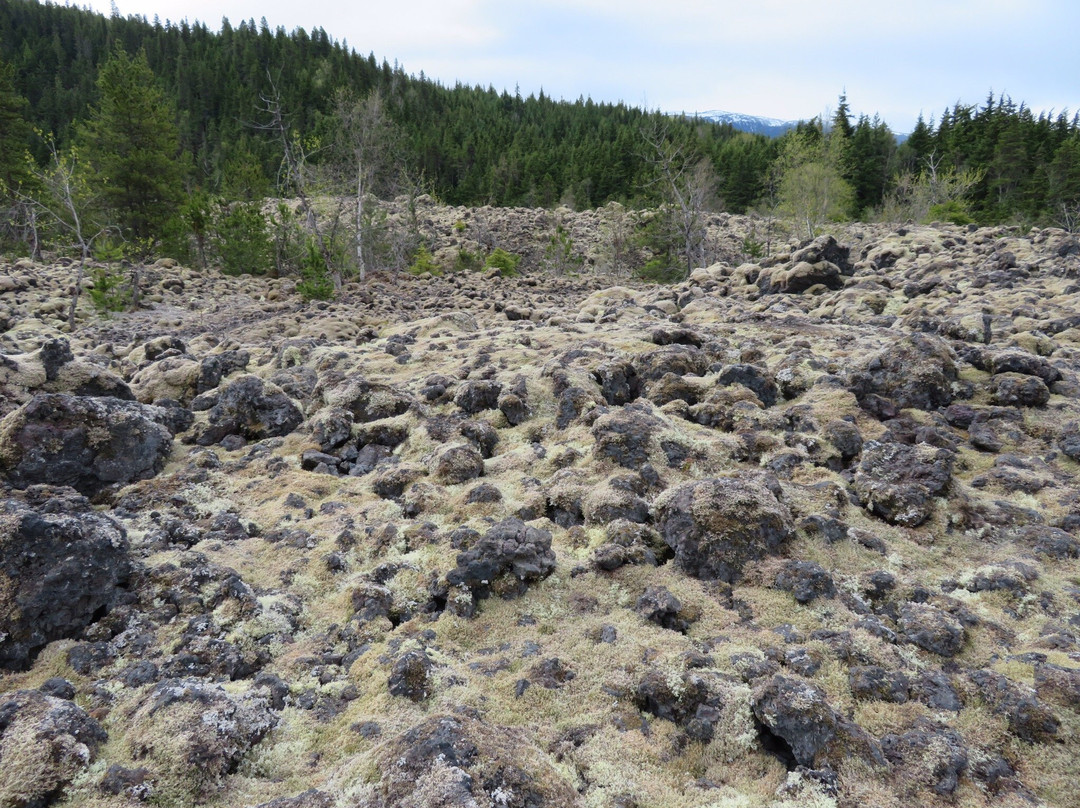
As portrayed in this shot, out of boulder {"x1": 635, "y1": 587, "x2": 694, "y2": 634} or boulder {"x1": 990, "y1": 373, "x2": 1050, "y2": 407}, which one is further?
boulder {"x1": 990, "y1": 373, "x2": 1050, "y2": 407}

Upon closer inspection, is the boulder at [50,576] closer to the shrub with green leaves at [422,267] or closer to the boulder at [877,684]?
the boulder at [877,684]

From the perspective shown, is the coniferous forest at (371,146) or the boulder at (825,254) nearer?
the boulder at (825,254)

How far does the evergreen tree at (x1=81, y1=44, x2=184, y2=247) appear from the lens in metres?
32.1

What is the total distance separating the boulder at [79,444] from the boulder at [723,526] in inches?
334

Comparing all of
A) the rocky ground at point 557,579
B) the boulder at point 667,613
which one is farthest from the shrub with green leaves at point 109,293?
the boulder at point 667,613

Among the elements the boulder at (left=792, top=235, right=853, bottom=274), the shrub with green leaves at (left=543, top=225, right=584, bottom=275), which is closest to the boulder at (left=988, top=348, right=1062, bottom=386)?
the boulder at (left=792, top=235, right=853, bottom=274)

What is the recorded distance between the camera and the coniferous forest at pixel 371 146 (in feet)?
109

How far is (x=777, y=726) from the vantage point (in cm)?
457

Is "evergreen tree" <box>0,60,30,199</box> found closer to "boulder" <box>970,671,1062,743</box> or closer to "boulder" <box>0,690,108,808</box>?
"boulder" <box>0,690,108,808</box>

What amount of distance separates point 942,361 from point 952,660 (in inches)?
283

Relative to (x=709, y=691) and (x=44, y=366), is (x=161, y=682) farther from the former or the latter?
(x=44, y=366)

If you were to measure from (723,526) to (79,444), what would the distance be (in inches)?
377

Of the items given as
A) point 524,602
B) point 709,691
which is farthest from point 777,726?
point 524,602

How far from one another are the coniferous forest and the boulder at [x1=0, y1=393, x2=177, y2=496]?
1861cm
